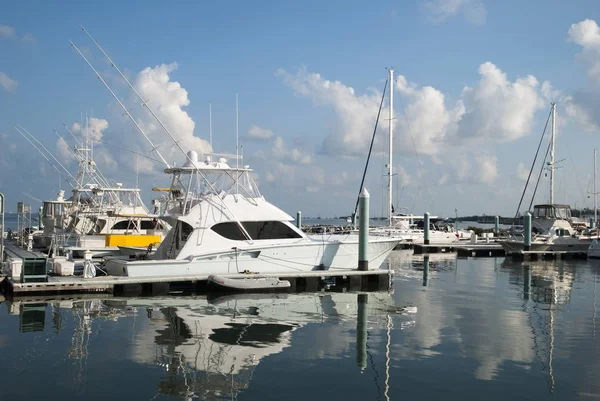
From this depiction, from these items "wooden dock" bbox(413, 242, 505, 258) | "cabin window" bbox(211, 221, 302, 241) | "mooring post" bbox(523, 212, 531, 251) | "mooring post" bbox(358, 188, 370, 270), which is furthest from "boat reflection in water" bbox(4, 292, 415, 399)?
"wooden dock" bbox(413, 242, 505, 258)

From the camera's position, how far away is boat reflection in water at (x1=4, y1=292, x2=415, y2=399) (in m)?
10.2

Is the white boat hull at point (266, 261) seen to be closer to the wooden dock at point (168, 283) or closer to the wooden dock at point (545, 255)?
the wooden dock at point (168, 283)

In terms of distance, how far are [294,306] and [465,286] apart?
905 cm

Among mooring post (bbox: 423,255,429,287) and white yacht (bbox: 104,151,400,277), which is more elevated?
white yacht (bbox: 104,151,400,277)

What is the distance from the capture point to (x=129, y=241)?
28.0 metres

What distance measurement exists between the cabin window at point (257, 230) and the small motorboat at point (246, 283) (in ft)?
5.45

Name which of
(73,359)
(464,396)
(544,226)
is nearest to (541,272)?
(544,226)

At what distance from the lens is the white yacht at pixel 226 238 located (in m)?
18.9

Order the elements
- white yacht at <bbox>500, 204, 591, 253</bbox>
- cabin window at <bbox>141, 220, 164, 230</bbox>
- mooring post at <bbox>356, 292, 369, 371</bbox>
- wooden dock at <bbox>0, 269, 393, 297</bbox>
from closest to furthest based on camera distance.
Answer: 1. mooring post at <bbox>356, 292, 369, 371</bbox>
2. wooden dock at <bbox>0, 269, 393, 297</bbox>
3. cabin window at <bbox>141, 220, 164, 230</bbox>
4. white yacht at <bbox>500, 204, 591, 253</bbox>

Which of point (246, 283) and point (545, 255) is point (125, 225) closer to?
point (246, 283)

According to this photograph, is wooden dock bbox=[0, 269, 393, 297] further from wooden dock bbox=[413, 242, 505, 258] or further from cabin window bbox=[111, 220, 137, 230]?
wooden dock bbox=[413, 242, 505, 258]

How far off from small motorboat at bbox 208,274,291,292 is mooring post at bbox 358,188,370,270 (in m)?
3.14

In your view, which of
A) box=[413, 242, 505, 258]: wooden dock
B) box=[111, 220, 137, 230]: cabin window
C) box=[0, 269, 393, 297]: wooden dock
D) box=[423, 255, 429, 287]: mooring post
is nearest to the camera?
box=[0, 269, 393, 297]: wooden dock

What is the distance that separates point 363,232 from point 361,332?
22.1ft
